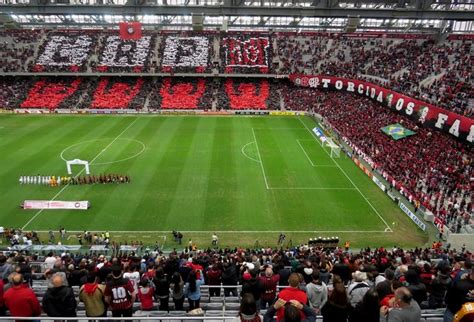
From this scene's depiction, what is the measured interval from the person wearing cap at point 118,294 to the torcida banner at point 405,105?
33.6 meters

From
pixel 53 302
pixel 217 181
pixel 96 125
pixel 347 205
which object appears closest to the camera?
pixel 53 302

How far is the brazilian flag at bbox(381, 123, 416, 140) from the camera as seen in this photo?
41094 millimetres

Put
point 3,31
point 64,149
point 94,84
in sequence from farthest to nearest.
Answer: point 3,31
point 94,84
point 64,149

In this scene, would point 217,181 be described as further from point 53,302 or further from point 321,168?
point 53,302

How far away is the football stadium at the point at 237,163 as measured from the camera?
9.62 m

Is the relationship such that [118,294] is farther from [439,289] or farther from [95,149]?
[95,149]

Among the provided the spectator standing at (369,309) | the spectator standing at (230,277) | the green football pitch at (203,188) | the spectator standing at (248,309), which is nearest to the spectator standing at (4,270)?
the spectator standing at (230,277)

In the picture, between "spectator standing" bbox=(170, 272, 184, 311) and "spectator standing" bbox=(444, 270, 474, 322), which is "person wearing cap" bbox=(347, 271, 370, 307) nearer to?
"spectator standing" bbox=(444, 270, 474, 322)

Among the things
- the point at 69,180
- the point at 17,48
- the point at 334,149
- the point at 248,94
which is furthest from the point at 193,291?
the point at 17,48

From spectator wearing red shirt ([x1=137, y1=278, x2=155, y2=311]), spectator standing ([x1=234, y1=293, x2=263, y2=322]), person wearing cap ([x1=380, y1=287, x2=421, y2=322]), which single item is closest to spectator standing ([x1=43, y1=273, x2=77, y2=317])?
spectator wearing red shirt ([x1=137, y1=278, x2=155, y2=311])

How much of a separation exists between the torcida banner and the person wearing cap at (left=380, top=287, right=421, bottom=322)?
3217 centimetres

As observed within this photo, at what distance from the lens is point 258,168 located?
Result: 38844 mm

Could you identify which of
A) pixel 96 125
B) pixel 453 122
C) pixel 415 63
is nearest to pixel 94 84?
pixel 96 125

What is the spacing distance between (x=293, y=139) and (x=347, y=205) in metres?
19.1
